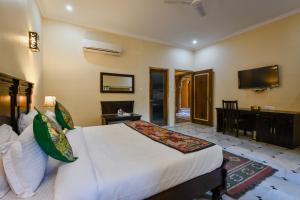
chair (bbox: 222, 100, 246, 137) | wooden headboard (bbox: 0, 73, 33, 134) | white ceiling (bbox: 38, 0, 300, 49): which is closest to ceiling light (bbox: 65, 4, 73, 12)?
white ceiling (bbox: 38, 0, 300, 49)

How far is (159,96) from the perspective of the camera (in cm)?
560

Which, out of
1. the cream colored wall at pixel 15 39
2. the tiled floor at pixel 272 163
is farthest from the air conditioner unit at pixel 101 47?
the tiled floor at pixel 272 163

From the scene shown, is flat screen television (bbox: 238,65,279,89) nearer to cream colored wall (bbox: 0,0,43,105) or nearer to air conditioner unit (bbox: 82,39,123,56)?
air conditioner unit (bbox: 82,39,123,56)

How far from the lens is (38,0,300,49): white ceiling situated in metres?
3.27

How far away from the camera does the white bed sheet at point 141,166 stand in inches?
42.7

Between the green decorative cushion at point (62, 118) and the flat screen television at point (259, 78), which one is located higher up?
the flat screen television at point (259, 78)

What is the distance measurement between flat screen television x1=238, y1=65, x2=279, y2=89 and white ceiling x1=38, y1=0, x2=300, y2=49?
1281 mm

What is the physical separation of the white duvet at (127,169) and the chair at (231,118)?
2990mm

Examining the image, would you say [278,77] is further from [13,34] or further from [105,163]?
[13,34]

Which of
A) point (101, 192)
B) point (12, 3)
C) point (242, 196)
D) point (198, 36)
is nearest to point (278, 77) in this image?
point (198, 36)

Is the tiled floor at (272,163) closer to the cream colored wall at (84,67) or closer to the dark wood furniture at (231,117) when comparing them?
the dark wood furniture at (231,117)

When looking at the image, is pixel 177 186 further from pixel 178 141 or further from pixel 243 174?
pixel 243 174

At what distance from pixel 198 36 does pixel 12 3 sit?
15.2 ft

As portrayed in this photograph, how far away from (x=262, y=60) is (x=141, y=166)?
4.65 metres
